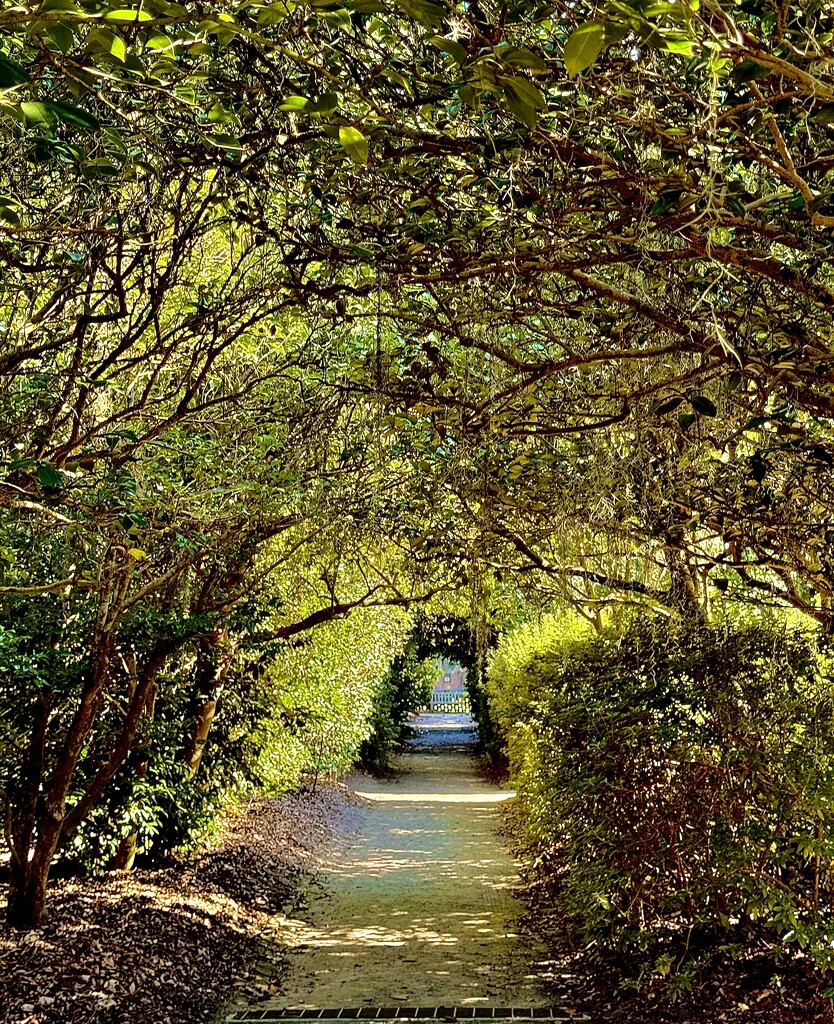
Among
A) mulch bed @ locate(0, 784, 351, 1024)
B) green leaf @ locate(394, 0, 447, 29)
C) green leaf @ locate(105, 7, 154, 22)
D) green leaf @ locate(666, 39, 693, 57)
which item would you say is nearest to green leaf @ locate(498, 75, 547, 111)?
green leaf @ locate(394, 0, 447, 29)

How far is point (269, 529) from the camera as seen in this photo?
728cm

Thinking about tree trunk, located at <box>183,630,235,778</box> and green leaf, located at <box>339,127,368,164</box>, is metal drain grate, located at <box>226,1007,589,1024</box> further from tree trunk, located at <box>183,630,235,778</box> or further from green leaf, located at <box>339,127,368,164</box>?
green leaf, located at <box>339,127,368,164</box>

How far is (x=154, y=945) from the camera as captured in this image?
658 centimetres

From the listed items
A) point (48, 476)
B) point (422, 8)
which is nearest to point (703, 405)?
point (422, 8)

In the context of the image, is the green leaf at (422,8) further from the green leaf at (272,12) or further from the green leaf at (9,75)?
the green leaf at (9,75)

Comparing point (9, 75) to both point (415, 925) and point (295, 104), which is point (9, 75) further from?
point (415, 925)

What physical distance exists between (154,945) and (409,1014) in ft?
6.77

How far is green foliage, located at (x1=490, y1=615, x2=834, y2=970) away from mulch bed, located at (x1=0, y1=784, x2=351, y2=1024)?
98.8 inches

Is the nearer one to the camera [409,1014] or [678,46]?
[678,46]

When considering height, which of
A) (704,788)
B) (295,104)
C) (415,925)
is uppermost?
(295,104)

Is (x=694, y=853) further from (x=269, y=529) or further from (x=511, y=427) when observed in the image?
(x=269, y=529)

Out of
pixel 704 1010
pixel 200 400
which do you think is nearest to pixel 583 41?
pixel 200 400

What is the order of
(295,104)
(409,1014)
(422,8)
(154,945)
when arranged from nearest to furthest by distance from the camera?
(422,8) → (295,104) → (409,1014) → (154,945)

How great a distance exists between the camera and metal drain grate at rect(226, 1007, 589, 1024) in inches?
Answer: 216
